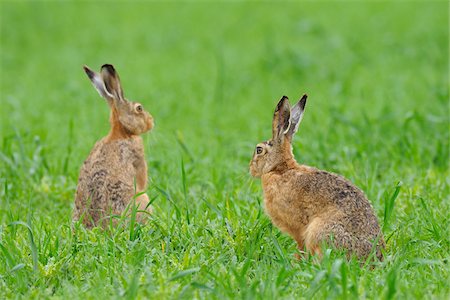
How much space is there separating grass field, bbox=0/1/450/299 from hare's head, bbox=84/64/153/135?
437mm

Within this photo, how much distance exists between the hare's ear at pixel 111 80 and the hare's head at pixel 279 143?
141cm

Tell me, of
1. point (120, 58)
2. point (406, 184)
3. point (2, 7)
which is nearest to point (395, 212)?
point (406, 184)

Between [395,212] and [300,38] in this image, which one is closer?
[395,212]

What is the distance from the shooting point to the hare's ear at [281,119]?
18.5 feet

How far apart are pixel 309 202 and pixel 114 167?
162 cm

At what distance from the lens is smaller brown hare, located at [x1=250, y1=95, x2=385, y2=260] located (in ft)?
16.5

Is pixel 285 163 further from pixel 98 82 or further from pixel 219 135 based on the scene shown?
pixel 219 135

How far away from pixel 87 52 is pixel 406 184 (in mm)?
8649

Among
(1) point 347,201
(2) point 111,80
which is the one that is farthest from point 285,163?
(2) point 111,80

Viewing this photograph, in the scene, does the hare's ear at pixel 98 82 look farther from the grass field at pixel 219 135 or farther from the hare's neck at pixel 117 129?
the grass field at pixel 219 135

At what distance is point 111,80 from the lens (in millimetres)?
6691

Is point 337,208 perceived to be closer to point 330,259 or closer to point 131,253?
point 330,259

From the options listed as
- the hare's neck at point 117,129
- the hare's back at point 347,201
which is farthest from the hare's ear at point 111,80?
the hare's back at point 347,201

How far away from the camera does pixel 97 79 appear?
678cm
